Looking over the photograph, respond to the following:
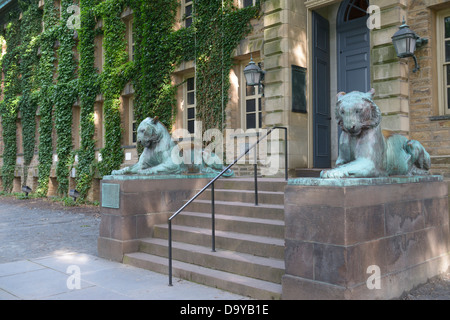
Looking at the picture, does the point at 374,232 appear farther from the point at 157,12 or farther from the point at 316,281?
the point at 157,12

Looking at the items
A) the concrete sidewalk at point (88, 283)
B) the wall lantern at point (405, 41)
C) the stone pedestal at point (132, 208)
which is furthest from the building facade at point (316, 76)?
the concrete sidewalk at point (88, 283)

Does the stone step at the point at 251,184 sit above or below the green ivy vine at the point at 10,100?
below

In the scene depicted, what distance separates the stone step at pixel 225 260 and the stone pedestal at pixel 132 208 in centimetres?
38

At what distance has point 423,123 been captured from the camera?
8195mm

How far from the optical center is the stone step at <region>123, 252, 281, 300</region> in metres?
5.00

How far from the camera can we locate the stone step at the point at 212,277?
5.00 meters

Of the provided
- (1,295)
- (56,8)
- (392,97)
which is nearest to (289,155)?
(392,97)

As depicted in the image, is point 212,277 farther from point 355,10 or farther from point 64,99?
point 64,99

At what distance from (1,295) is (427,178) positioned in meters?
5.79

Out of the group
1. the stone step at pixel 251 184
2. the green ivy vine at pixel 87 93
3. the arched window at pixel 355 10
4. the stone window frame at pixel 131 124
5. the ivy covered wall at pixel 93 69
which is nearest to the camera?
the stone step at pixel 251 184

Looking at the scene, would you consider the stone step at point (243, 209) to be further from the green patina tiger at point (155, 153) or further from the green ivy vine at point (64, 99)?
the green ivy vine at point (64, 99)

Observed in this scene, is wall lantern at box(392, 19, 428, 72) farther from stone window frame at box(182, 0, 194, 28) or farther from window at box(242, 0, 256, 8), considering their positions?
stone window frame at box(182, 0, 194, 28)

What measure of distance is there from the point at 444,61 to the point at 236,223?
5.21 metres

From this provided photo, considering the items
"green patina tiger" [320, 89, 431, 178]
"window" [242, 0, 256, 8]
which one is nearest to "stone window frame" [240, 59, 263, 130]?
"window" [242, 0, 256, 8]
